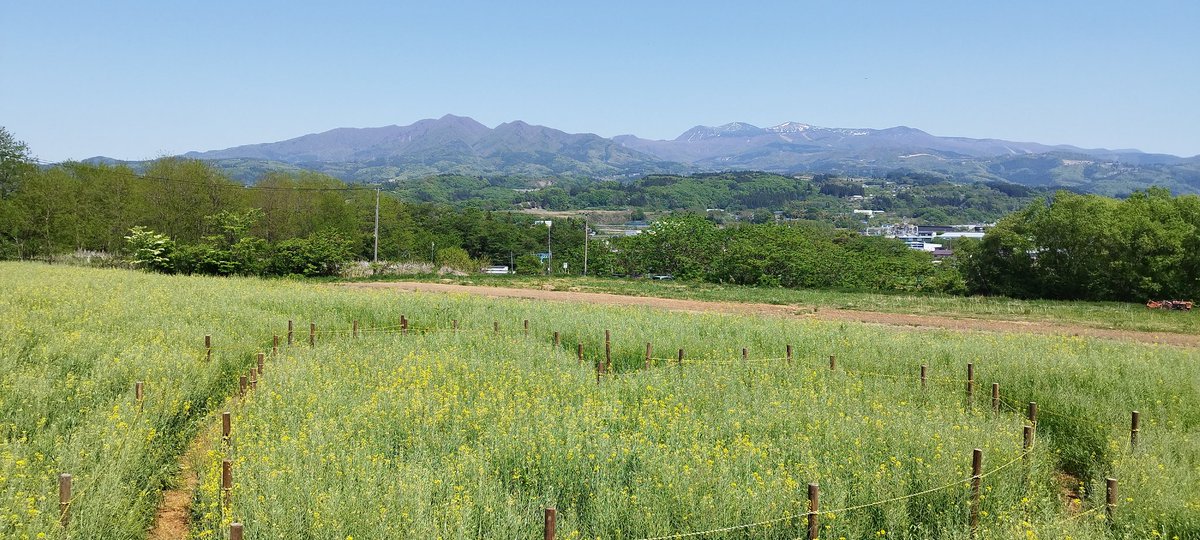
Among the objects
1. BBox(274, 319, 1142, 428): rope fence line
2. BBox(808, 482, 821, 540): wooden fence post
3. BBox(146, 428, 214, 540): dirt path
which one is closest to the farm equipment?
BBox(274, 319, 1142, 428): rope fence line

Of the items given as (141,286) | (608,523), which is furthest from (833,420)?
(141,286)

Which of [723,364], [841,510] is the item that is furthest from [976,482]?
[723,364]

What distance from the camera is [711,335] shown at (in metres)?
17.9

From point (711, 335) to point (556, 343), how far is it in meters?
3.86

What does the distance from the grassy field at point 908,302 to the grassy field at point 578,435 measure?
10.2 metres

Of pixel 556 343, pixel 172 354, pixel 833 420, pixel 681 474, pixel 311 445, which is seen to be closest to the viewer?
pixel 681 474

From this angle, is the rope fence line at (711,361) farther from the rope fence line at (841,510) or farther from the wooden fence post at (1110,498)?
the rope fence line at (841,510)

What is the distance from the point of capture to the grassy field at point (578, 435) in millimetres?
7113

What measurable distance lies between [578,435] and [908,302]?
25340mm

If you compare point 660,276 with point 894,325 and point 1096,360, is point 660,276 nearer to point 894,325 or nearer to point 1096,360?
point 894,325

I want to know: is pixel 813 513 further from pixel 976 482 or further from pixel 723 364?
pixel 723 364

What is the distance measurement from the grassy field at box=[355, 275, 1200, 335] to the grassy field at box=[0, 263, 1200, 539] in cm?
1025

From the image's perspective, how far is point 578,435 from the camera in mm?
8930

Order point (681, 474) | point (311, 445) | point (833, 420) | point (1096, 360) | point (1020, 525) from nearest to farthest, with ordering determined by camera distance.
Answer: point (1020, 525)
point (681, 474)
point (311, 445)
point (833, 420)
point (1096, 360)
